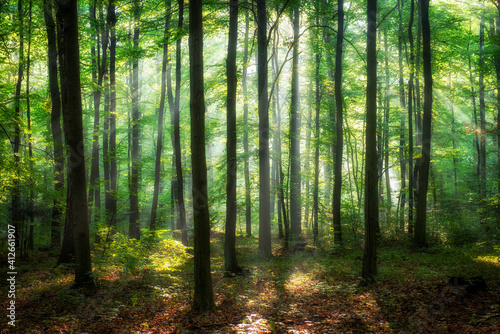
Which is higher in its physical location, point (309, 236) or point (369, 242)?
point (369, 242)

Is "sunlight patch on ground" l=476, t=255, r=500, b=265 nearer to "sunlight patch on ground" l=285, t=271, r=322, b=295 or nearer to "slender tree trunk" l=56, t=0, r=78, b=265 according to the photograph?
"sunlight patch on ground" l=285, t=271, r=322, b=295

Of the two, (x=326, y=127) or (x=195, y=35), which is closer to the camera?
(x=195, y=35)

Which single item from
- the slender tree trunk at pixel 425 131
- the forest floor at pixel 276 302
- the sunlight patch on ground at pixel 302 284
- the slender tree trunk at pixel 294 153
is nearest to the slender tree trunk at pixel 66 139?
the forest floor at pixel 276 302

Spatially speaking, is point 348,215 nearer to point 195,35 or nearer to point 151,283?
point 151,283

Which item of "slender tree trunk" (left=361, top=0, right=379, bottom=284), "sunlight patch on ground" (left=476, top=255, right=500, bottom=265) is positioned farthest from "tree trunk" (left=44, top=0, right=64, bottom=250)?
"sunlight patch on ground" (left=476, top=255, right=500, bottom=265)

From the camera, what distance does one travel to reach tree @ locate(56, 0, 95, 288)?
6992 millimetres

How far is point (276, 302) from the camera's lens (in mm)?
7609

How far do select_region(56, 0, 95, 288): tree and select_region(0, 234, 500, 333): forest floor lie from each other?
63 cm

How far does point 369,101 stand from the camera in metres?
8.15

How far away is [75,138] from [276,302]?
246 inches

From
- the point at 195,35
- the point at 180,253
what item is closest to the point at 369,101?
the point at 195,35

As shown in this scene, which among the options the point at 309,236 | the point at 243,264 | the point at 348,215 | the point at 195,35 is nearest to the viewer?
the point at 195,35

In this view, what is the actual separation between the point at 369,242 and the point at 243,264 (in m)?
5.43

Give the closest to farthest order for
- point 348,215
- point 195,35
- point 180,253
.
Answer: point 195,35
point 180,253
point 348,215
